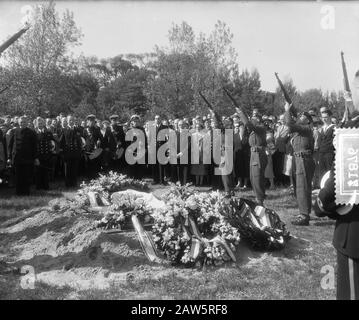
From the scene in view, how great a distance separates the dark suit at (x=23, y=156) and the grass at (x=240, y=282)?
592 centimetres

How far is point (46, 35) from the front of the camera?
15898 mm

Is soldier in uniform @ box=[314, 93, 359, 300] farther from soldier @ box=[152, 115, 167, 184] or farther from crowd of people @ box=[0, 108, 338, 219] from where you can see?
soldier @ box=[152, 115, 167, 184]

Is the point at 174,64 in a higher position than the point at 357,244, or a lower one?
higher

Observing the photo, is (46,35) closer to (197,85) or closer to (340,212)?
(197,85)

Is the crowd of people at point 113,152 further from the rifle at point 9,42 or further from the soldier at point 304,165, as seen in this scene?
the rifle at point 9,42

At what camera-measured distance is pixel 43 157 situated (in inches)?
471

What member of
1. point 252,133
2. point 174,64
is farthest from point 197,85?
point 252,133

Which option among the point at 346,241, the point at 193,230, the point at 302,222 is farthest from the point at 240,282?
the point at 302,222

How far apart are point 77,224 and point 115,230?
811 millimetres

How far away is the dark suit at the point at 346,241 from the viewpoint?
282 cm

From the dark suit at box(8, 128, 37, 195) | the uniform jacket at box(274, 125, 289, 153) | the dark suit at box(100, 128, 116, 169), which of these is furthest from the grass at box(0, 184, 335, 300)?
the dark suit at box(100, 128, 116, 169)

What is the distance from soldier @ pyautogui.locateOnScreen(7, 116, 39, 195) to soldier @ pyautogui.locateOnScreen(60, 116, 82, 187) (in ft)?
3.11

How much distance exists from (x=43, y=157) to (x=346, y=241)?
33.8 ft

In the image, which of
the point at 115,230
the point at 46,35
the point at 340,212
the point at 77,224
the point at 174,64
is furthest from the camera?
the point at 174,64
